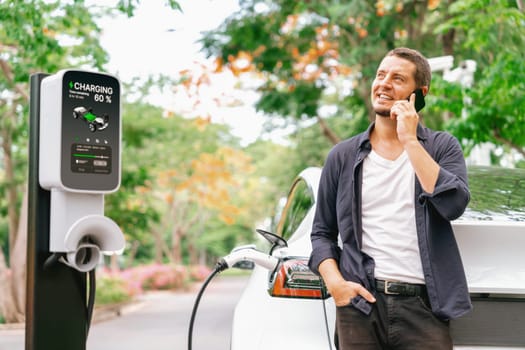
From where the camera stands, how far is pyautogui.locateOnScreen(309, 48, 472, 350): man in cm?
251

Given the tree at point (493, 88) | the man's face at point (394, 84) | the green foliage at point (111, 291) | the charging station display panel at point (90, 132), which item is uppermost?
the tree at point (493, 88)

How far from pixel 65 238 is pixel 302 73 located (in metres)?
12.4

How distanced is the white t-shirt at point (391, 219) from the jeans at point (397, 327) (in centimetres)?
9

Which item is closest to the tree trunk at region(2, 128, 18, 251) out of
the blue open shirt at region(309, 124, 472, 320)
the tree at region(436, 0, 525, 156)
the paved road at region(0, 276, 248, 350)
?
the paved road at region(0, 276, 248, 350)

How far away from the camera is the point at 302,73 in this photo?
1507cm

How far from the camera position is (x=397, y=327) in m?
2.53

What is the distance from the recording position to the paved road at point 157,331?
33.2 feet

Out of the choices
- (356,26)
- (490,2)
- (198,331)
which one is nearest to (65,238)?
(490,2)

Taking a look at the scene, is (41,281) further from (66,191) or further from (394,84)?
(394,84)

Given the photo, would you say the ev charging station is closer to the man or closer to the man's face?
the man

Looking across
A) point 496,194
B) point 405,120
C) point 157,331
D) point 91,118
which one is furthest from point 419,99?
point 157,331

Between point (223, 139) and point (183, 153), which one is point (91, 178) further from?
point (223, 139)

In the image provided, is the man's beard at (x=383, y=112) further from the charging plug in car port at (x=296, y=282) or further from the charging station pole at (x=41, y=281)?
the charging station pole at (x=41, y=281)

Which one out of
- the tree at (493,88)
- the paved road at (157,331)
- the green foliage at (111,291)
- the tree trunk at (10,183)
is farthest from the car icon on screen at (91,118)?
the green foliage at (111,291)
